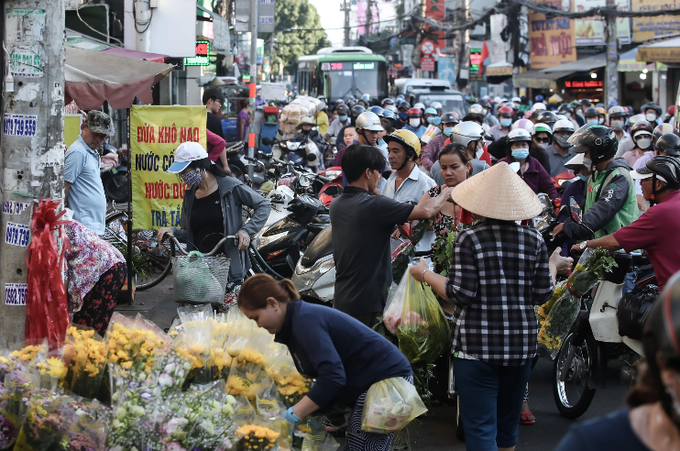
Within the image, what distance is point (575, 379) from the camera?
18.4 feet

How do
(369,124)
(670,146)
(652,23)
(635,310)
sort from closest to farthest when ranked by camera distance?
1. (635,310)
2. (670,146)
3. (369,124)
4. (652,23)

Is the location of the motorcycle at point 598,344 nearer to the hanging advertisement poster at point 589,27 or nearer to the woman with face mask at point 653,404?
the woman with face mask at point 653,404

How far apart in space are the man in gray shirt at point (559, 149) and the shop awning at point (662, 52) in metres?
12.3

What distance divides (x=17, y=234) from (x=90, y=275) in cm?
64

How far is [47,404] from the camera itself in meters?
3.06

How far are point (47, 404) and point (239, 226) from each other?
330 cm

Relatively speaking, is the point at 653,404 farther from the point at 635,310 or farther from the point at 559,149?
the point at 559,149


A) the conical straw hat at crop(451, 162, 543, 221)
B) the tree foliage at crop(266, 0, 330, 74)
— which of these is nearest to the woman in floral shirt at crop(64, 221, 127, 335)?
the conical straw hat at crop(451, 162, 543, 221)

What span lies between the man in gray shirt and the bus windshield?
1973cm

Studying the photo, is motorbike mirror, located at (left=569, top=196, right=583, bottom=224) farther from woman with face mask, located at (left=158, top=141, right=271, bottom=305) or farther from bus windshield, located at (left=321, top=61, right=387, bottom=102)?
bus windshield, located at (left=321, top=61, right=387, bottom=102)

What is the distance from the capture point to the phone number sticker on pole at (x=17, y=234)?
15.0 feet

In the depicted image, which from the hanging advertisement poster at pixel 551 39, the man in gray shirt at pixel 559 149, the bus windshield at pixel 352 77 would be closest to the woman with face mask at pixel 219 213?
the man in gray shirt at pixel 559 149

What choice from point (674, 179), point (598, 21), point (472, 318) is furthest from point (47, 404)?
point (598, 21)

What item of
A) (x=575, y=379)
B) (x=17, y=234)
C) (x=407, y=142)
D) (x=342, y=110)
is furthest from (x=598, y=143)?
→ (x=342, y=110)
